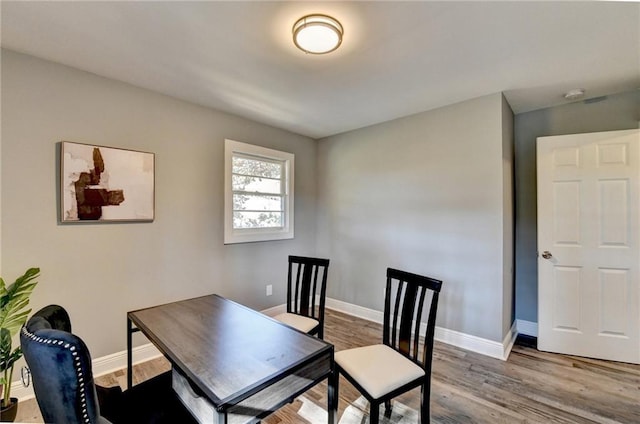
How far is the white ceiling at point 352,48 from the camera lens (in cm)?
158

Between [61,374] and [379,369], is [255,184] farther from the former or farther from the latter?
[61,374]

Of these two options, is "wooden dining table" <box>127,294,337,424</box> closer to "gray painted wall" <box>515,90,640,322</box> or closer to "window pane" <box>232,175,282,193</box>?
"window pane" <box>232,175,282,193</box>

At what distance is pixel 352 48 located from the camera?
1925 millimetres

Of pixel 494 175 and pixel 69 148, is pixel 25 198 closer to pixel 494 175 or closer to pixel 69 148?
pixel 69 148

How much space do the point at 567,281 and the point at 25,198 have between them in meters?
4.62

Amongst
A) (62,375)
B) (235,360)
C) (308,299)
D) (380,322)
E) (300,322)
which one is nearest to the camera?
(62,375)

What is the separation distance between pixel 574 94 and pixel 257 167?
11.1 ft

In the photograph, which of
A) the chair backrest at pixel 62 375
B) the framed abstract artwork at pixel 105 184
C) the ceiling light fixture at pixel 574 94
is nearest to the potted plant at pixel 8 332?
the framed abstract artwork at pixel 105 184

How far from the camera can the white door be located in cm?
248

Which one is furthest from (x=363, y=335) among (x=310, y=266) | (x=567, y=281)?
(x=567, y=281)

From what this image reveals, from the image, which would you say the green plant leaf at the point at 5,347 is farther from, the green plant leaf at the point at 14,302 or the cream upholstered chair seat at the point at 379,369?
the cream upholstered chair seat at the point at 379,369

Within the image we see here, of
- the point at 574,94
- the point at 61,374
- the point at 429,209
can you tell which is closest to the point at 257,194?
the point at 429,209

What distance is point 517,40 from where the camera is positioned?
72.2 inches

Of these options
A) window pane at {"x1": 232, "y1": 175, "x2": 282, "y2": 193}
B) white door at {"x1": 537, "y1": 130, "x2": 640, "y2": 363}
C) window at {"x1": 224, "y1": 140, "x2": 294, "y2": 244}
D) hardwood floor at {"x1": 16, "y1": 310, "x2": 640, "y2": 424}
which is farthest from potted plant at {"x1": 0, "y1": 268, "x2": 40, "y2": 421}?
white door at {"x1": 537, "y1": 130, "x2": 640, "y2": 363}
